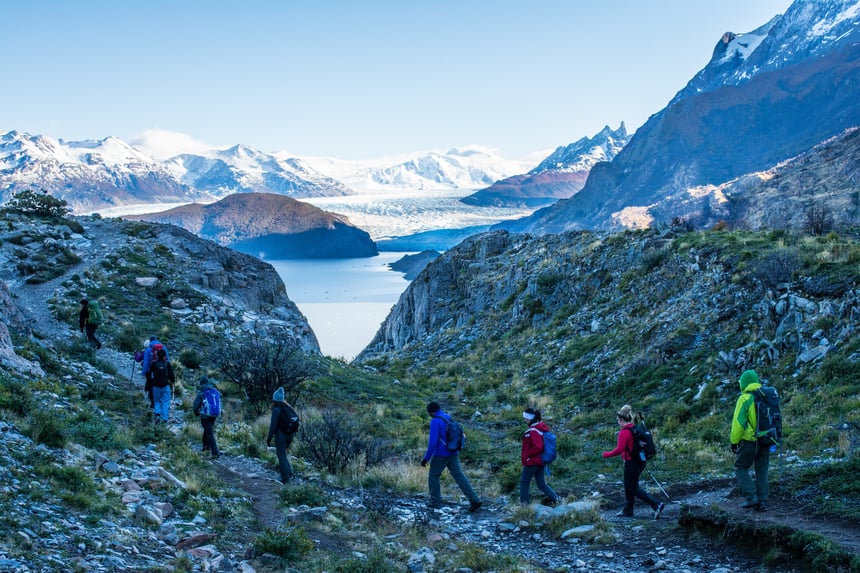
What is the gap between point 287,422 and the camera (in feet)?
35.4

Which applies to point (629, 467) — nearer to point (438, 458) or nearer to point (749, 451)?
point (749, 451)

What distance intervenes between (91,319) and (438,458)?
13.6 metres

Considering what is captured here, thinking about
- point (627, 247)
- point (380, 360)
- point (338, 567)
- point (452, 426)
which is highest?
Result: point (627, 247)

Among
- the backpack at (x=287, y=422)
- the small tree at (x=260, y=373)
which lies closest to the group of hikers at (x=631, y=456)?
the backpack at (x=287, y=422)

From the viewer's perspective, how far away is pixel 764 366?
14.5m

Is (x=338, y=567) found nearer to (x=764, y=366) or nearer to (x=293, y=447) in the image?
(x=293, y=447)

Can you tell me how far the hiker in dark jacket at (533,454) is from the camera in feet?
31.8

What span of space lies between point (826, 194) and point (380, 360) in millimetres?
79224

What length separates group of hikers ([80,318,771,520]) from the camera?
8320 millimetres

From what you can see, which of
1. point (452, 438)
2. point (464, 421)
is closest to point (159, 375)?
point (452, 438)

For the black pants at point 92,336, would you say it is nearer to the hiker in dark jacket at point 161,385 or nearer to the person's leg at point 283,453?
the hiker in dark jacket at point 161,385

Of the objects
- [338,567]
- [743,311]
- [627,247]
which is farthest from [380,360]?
[338,567]

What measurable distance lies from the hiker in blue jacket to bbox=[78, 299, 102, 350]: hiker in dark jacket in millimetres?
13333

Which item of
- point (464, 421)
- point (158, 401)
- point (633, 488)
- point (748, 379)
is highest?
point (748, 379)
